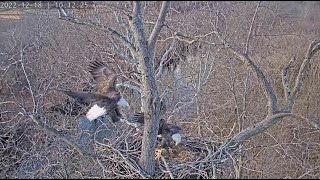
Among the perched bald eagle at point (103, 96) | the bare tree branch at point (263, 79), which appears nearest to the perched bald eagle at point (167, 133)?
the perched bald eagle at point (103, 96)

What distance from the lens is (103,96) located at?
378cm

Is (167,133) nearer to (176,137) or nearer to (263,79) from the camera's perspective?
(176,137)

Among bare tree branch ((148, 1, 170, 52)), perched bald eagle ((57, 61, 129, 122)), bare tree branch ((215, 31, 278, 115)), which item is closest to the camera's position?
bare tree branch ((148, 1, 170, 52))

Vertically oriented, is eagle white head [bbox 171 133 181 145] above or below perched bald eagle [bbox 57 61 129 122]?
below

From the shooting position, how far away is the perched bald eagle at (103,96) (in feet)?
12.3

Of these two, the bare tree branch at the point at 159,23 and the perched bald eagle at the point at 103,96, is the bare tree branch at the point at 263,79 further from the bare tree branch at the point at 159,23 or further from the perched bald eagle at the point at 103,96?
the perched bald eagle at the point at 103,96

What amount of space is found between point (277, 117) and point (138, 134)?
57.4 inches

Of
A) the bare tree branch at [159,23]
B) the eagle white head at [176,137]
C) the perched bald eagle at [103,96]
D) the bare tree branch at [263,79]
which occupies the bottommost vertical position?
the eagle white head at [176,137]

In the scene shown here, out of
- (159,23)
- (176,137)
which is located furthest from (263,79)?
(176,137)

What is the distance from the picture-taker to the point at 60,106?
19.5 ft

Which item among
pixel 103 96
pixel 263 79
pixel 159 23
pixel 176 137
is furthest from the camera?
pixel 176 137

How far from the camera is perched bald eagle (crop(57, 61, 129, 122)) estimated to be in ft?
12.3

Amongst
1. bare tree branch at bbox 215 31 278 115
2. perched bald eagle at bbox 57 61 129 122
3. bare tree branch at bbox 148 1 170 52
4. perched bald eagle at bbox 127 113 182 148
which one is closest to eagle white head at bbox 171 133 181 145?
perched bald eagle at bbox 127 113 182 148

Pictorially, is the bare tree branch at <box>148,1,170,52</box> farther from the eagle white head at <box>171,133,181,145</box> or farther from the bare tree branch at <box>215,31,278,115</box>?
the eagle white head at <box>171,133,181,145</box>
